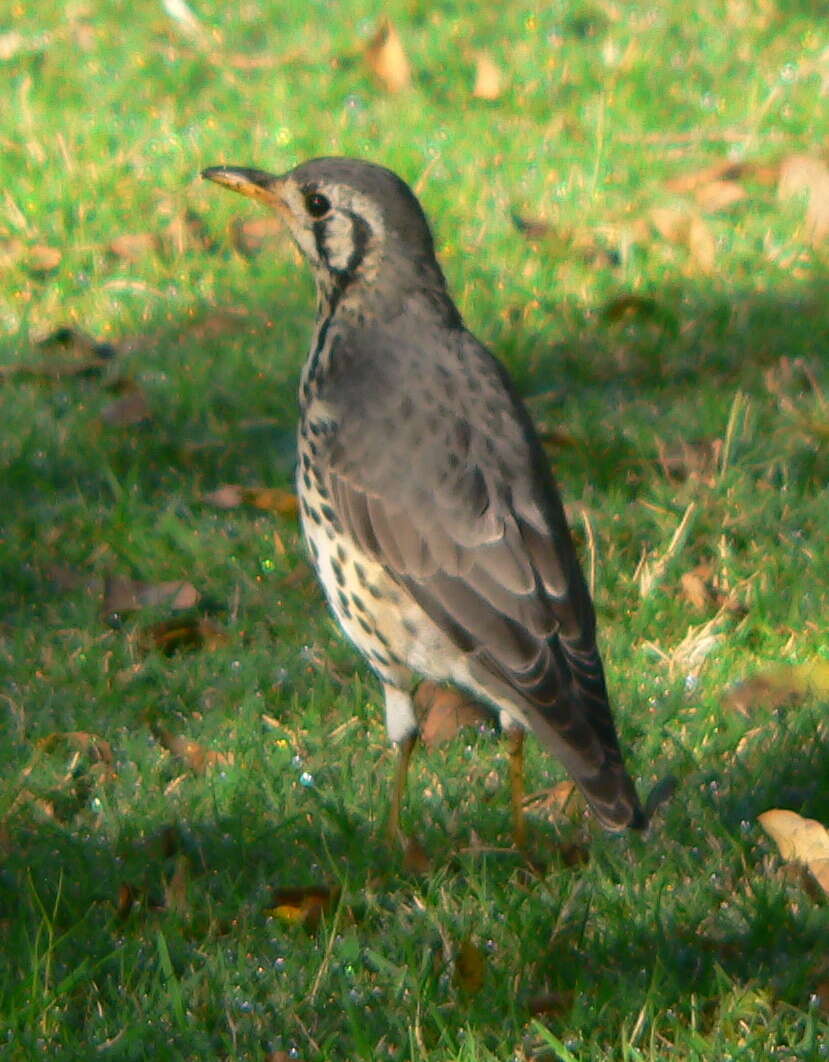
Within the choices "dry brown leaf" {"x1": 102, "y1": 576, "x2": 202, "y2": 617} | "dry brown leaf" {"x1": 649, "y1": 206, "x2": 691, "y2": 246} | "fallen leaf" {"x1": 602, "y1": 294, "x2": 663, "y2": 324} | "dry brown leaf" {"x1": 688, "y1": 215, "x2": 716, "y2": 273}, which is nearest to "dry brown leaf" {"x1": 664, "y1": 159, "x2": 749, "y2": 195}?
"dry brown leaf" {"x1": 649, "y1": 206, "x2": 691, "y2": 246}

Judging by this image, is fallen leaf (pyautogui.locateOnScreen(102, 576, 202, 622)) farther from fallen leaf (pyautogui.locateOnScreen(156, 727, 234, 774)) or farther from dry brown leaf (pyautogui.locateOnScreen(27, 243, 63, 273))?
dry brown leaf (pyautogui.locateOnScreen(27, 243, 63, 273))

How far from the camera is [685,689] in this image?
502cm

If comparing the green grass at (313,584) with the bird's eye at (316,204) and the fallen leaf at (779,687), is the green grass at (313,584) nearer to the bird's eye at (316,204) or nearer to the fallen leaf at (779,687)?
the fallen leaf at (779,687)

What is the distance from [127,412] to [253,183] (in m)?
1.70

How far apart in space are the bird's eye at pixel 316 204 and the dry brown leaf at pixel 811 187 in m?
3.60

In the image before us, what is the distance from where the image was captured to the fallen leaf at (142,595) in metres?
5.55

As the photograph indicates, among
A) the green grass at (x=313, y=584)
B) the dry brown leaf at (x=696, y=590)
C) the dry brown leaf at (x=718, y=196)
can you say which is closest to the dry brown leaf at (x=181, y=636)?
the green grass at (x=313, y=584)

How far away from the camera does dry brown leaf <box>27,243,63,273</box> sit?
25.4ft

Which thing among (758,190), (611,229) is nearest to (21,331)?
(611,229)

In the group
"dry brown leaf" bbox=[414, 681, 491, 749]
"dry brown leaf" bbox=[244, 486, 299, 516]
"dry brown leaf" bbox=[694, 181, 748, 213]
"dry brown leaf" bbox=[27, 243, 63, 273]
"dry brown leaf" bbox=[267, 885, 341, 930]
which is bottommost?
"dry brown leaf" bbox=[414, 681, 491, 749]

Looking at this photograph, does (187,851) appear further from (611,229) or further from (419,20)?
(419,20)

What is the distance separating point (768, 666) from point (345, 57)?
545 centimetres

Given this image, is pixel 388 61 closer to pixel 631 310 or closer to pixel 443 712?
pixel 631 310

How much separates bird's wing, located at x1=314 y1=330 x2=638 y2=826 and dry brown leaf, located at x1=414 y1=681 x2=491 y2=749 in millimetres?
709
